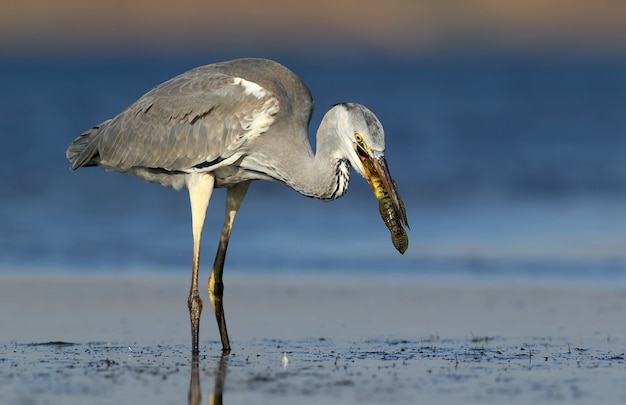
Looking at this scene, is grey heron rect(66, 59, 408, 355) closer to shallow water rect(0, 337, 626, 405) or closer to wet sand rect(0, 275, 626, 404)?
wet sand rect(0, 275, 626, 404)

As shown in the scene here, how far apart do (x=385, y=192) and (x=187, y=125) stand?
2.11m

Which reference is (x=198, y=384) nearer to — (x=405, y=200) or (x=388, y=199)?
(x=388, y=199)

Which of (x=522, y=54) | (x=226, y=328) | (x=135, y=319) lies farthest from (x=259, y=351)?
(x=522, y=54)

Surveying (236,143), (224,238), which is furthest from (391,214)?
(224,238)

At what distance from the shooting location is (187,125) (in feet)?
32.8

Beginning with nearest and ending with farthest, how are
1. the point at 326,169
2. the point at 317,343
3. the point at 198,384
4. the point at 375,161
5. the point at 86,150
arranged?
the point at 198,384 → the point at 375,161 → the point at 326,169 → the point at 317,343 → the point at 86,150

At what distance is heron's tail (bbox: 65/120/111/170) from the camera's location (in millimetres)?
10859

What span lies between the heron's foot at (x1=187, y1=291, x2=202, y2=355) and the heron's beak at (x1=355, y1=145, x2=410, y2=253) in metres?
1.73

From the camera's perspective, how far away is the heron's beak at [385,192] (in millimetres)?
8602

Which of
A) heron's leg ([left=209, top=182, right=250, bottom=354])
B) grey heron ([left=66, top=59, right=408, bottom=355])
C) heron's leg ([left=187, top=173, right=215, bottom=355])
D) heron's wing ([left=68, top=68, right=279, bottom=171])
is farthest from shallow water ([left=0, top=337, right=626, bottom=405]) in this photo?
heron's wing ([left=68, top=68, right=279, bottom=171])

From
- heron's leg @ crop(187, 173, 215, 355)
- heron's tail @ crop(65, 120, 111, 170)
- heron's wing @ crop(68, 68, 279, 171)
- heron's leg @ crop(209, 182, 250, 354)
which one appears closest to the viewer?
heron's wing @ crop(68, 68, 279, 171)

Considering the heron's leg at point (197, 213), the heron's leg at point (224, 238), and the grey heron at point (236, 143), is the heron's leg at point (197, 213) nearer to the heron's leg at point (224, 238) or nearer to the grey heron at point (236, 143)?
the grey heron at point (236, 143)

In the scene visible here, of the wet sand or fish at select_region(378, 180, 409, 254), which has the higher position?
fish at select_region(378, 180, 409, 254)

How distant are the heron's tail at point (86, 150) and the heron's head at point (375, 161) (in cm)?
294
